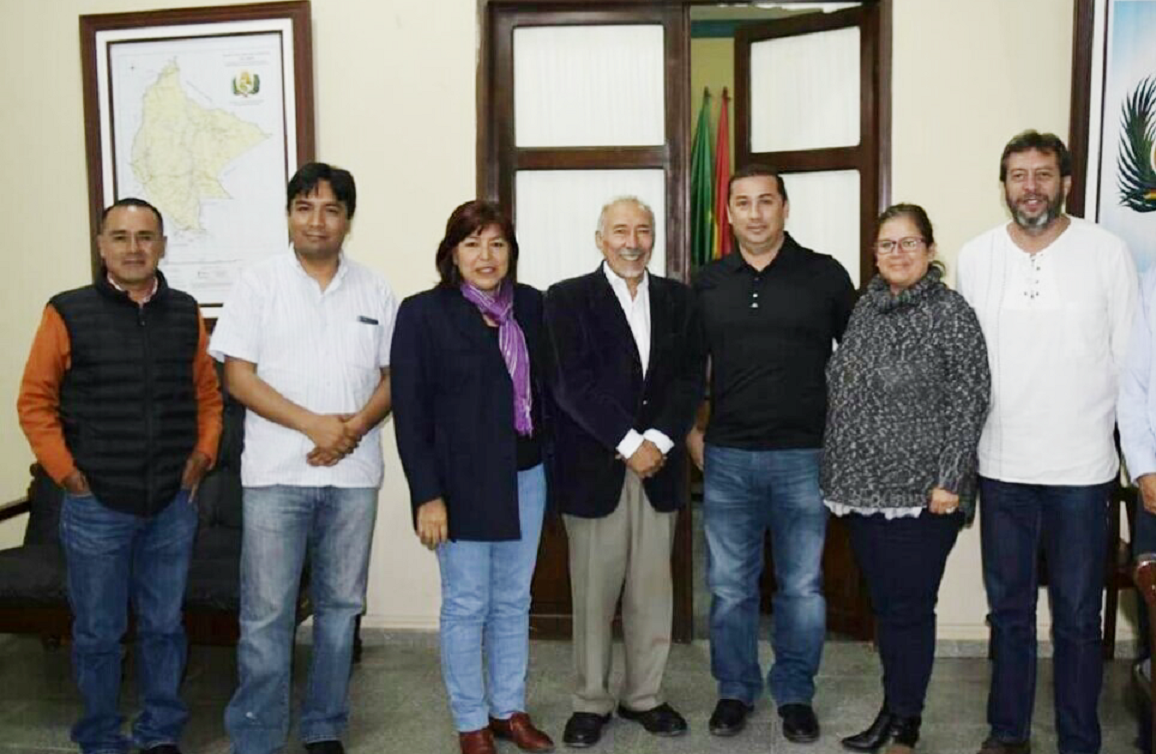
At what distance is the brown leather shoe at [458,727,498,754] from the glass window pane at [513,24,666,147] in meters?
2.05

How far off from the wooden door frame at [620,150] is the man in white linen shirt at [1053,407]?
3.58 ft

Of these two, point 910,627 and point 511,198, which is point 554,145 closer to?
point 511,198

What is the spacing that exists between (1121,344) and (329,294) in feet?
6.42

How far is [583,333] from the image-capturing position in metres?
3.01

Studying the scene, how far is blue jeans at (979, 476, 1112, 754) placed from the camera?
2795 millimetres

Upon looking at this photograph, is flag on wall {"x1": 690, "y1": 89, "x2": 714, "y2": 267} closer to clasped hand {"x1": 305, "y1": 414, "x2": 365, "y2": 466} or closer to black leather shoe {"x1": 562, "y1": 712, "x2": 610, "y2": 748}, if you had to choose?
black leather shoe {"x1": 562, "y1": 712, "x2": 610, "y2": 748}

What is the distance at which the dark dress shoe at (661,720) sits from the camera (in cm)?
319

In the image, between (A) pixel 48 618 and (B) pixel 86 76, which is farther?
(B) pixel 86 76

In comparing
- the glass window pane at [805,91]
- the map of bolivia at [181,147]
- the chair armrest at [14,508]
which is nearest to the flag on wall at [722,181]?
the glass window pane at [805,91]

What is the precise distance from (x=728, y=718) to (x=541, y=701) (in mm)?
619

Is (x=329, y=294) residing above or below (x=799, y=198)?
below

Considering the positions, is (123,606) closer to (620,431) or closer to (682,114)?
(620,431)

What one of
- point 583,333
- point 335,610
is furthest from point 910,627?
point 335,610

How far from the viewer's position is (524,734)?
3.10 m
